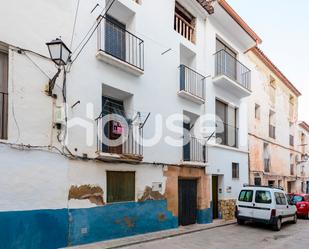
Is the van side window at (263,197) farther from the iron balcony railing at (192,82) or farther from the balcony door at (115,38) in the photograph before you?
the balcony door at (115,38)

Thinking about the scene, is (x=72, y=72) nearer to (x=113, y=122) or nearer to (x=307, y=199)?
(x=113, y=122)

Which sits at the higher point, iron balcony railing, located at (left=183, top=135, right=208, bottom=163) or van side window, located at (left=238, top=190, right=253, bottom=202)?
iron balcony railing, located at (left=183, top=135, right=208, bottom=163)

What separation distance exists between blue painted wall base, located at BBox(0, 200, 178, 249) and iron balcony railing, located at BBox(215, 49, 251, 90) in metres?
7.25

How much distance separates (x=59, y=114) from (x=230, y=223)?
8.84m

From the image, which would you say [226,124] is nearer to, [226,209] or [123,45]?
[226,209]

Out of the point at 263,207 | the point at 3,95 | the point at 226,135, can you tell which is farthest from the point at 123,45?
the point at 263,207

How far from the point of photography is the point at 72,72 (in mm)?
8008

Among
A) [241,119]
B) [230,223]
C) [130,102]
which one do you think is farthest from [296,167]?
[130,102]

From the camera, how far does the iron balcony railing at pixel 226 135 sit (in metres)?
14.7

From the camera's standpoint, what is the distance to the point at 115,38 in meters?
9.86

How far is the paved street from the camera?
8.71m

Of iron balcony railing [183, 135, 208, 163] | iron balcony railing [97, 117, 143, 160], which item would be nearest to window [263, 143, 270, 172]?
iron balcony railing [183, 135, 208, 163]

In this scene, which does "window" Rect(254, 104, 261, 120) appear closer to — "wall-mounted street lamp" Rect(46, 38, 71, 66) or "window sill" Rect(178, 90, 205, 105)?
"window sill" Rect(178, 90, 205, 105)

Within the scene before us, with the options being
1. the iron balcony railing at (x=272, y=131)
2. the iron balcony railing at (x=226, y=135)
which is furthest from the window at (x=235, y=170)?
the iron balcony railing at (x=272, y=131)
